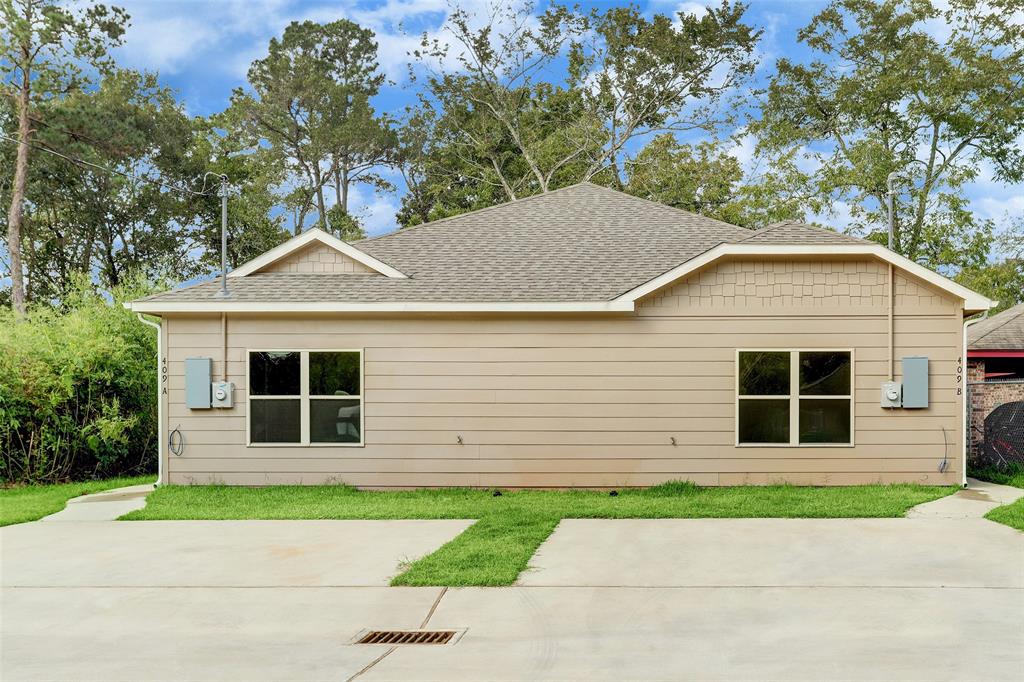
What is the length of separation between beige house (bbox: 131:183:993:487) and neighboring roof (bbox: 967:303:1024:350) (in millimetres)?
5539

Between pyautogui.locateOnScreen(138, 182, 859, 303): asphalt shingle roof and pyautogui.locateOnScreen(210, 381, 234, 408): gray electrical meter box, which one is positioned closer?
pyautogui.locateOnScreen(210, 381, 234, 408): gray electrical meter box

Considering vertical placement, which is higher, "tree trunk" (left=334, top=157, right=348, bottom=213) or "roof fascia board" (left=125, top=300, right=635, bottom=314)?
"tree trunk" (left=334, top=157, right=348, bottom=213)

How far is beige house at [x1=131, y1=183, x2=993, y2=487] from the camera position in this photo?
37.0 feet

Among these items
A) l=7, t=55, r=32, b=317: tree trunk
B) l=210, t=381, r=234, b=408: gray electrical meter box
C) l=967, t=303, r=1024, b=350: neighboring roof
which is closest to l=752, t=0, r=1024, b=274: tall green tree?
l=967, t=303, r=1024, b=350: neighboring roof

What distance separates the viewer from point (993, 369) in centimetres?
1689

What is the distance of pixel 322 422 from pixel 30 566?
4775 millimetres

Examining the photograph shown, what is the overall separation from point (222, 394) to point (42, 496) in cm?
278

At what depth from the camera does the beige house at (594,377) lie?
37.0ft

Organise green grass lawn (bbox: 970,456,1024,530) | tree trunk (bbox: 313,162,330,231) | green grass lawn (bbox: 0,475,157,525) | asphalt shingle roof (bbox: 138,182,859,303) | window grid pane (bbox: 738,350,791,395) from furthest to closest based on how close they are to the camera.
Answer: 1. tree trunk (bbox: 313,162,330,231)
2. asphalt shingle roof (bbox: 138,182,859,303)
3. window grid pane (bbox: 738,350,791,395)
4. green grass lawn (bbox: 0,475,157,525)
5. green grass lawn (bbox: 970,456,1024,530)

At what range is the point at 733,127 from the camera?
27172mm

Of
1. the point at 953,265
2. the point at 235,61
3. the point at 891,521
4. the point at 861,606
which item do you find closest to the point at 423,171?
the point at 235,61

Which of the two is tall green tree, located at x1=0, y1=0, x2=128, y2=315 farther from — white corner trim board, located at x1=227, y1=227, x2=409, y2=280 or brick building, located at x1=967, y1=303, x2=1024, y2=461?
brick building, located at x1=967, y1=303, x2=1024, y2=461

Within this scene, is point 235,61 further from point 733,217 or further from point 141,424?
point 141,424

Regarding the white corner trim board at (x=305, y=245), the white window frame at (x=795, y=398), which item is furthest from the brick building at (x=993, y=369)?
the white corner trim board at (x=305, y=245)
